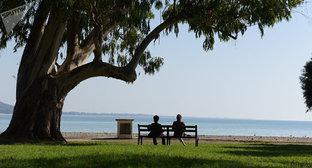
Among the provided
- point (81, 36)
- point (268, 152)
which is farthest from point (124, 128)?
point (268, 152)

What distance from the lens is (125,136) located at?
30922 mm

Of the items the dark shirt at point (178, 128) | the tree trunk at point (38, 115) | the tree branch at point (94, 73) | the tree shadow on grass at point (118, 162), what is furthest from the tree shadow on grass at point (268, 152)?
the tree trunk at point (38, 115)

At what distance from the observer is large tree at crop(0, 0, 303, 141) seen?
21.7m

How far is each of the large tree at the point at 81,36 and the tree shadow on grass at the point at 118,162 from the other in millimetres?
8366

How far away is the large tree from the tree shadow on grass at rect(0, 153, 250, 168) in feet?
27.4

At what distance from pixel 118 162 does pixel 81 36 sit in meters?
14.5

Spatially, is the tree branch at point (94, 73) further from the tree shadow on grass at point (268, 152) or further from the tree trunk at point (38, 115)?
the tree shadow on grass at point (268, 152)

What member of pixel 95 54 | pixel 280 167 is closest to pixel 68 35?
pixel 95 54

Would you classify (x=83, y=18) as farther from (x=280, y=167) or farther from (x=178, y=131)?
(x=280, y=167)

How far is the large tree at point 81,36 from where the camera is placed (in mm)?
21703

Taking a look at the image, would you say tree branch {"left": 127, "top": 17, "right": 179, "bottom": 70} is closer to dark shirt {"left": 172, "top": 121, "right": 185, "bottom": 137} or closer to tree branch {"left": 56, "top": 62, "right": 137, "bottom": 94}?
tree branch {"left": 56, "top": 62, "right": 137, "bottom": 94}

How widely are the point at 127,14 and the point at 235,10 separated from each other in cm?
402

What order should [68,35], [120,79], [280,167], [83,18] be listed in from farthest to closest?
[68,35]
[120,79]
[83,18]
[280,167]

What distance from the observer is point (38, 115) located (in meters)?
23.0
